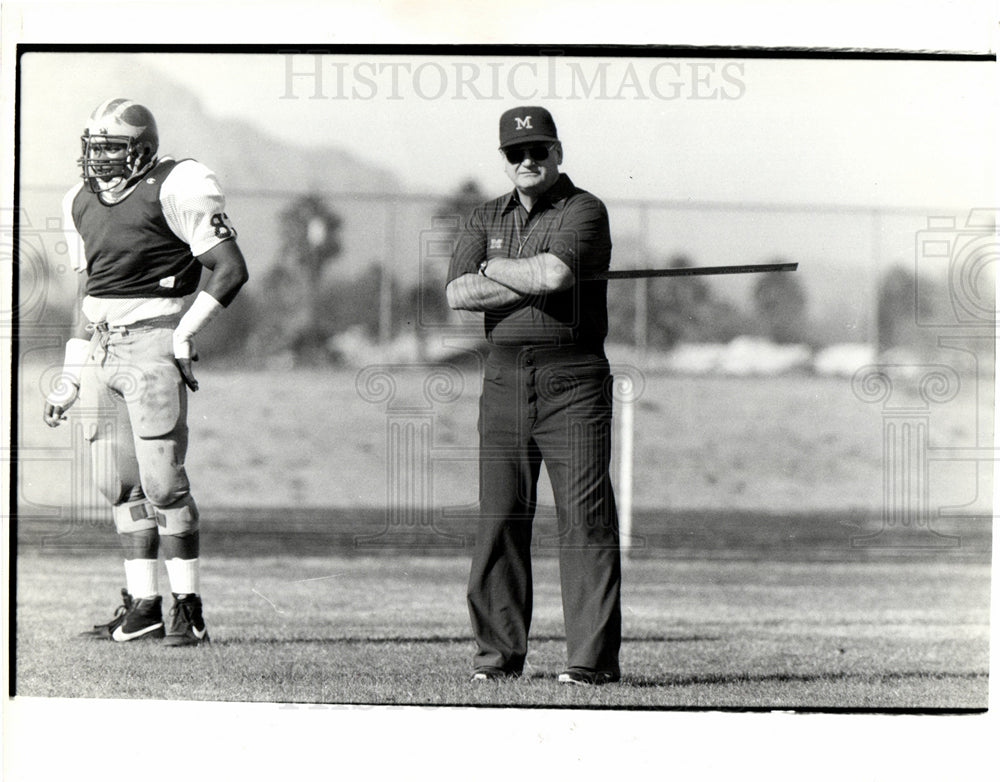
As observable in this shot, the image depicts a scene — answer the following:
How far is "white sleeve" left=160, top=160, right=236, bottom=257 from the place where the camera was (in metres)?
6.85

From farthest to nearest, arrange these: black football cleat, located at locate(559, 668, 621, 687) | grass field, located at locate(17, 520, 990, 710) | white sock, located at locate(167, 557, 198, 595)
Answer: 1. white sock, located at locate(167, 557, 198, 595)
2. black football cleat, located at locate(559, 668, 621, 687)
3. grass field, located at locate(17, 520, 990, 710)

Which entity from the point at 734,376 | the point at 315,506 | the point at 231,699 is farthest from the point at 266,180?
the point at 734,376

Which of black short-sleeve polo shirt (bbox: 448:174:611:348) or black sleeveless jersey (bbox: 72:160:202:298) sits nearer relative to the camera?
black short-sleeve polo shirt (bbox: 448:174:611:348)

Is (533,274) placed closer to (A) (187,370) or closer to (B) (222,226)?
(B) (222,226)

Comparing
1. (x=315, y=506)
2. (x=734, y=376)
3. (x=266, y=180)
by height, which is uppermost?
(x=266, y=180)

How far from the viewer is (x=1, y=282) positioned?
6363 mm

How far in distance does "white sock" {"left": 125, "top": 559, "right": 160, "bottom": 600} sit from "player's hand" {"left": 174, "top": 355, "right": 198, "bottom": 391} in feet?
2.67

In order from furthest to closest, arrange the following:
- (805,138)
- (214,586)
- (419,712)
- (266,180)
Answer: (214,586) → (266,180) → (805,138) → (419,712)

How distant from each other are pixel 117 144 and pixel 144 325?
2.58 ft

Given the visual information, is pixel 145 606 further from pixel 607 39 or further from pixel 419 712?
pixel 607 39

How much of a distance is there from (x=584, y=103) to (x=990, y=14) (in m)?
1.68

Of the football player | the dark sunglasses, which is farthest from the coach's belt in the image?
the dark sunglasses

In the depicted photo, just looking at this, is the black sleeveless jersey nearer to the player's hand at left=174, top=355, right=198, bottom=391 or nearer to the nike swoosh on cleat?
the player's hand at left=174, top=355, right=198, bottom=391

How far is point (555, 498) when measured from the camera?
6762 millimetres
